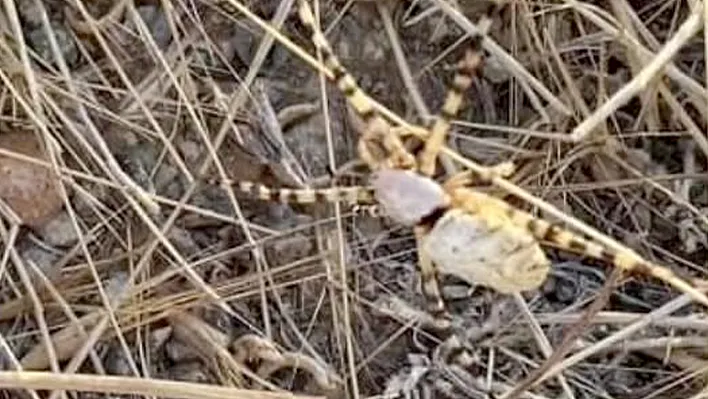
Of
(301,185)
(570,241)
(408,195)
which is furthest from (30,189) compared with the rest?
(570,241)

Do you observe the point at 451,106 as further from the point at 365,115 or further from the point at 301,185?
the point at 301,185

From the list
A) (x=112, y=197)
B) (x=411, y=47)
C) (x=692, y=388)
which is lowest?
(x=692, y=388)

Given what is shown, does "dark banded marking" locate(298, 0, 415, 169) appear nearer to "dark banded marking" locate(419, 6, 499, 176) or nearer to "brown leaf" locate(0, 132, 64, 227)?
"dark banded marking" locate(419, 6, 499, 176)

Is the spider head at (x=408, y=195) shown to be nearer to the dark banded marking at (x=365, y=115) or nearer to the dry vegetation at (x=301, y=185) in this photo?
the dark banded marking at (x=365, y=115)

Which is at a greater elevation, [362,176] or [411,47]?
[411,47]

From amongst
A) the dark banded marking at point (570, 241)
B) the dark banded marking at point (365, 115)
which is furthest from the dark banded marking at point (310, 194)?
the dark banded marking at point (570, 241)

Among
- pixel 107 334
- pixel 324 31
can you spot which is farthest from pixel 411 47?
pixel 107 334

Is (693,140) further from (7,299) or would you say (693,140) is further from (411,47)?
(7,299)
